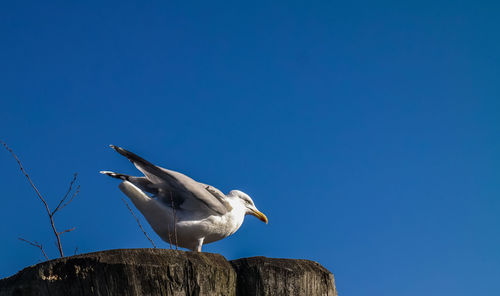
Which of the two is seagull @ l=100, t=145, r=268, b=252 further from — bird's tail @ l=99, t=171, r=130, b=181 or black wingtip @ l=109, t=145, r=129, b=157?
black wingtip @ l=109, t=145, r=129, b=157

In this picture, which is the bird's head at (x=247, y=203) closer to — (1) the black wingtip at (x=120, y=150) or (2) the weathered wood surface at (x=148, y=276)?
(1) the black wingtip at (x=120, y=150)

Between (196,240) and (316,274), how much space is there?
3.93 meters

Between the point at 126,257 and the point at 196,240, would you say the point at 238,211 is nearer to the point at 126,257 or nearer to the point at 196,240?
the point at 196,240

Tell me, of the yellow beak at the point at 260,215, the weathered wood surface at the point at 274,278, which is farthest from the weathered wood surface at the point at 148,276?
the yellow beak at the point at 260,215

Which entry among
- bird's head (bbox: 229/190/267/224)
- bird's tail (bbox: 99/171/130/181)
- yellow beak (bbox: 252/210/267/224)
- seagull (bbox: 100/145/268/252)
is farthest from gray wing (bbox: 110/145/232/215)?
yellow beak (bbox: 252/210/267/224)

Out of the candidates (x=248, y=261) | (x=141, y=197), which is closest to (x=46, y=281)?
(x=248, y=261)

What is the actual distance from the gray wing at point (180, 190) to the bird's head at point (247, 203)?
99 centimetres

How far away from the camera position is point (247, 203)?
811 centimetres

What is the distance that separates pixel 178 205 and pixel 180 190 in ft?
0.83

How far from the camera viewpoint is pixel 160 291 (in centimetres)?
264

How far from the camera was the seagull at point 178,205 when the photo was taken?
21.5 feet

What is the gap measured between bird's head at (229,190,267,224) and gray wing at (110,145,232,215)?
0.99 m

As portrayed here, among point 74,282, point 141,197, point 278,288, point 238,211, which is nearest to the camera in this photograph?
point 74,282

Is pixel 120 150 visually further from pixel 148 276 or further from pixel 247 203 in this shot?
pixel 148 276
